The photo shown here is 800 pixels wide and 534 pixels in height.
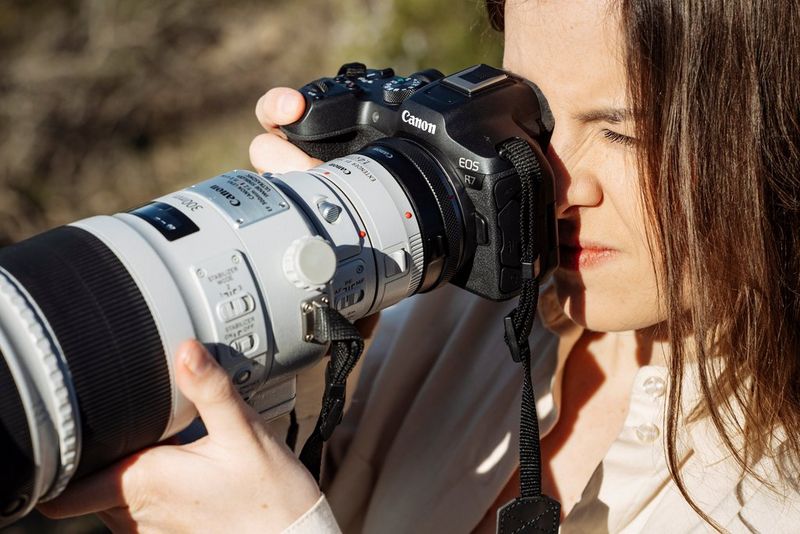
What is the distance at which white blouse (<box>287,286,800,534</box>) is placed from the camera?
39.5 inches

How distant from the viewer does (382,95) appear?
110cm

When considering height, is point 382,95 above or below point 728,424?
above

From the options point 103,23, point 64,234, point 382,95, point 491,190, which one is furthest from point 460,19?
point 64,234

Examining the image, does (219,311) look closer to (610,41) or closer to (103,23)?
(610,41)

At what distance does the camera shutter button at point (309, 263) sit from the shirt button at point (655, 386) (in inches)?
17.9

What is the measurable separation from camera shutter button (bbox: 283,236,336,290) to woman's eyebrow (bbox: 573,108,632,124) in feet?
1.01

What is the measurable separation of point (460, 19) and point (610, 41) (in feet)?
5.99

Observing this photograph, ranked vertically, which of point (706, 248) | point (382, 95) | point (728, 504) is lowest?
point (728, 504)

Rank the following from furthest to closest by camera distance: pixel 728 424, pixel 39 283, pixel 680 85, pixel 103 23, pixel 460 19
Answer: pixel 103 23, pixel 460 19, pixel 728 424, pixel 680 85, pixel 39 283

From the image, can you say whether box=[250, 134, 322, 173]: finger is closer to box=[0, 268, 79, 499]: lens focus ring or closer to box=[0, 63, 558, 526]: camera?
box=[0, 63, 558, 526]: camera

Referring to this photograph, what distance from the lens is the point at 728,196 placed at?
93 cm

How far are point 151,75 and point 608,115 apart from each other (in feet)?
8.35

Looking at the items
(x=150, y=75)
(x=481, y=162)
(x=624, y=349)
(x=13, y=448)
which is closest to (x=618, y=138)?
(x=481, y=162)

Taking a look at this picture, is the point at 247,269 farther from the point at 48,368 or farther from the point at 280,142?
the point at 280,142
